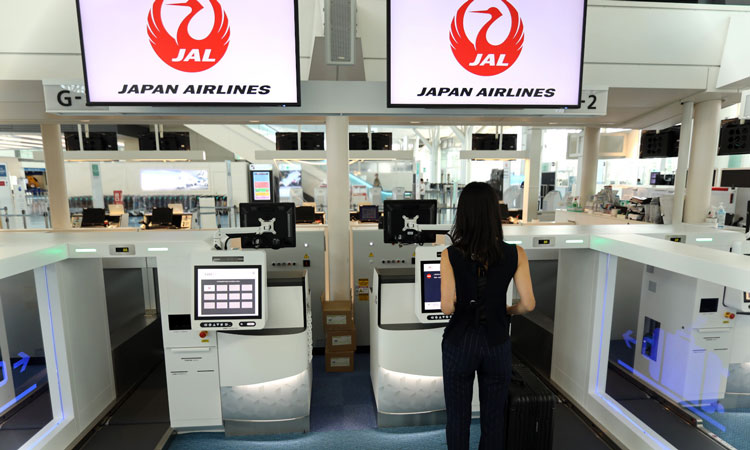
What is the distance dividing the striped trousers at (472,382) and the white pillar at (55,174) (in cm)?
805

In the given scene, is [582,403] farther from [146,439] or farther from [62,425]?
[62,425]

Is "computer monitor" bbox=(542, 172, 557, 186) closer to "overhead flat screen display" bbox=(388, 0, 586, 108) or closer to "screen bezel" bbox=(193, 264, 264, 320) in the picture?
"overhead flat screen display" bbox=(388, 0, 586, 108)

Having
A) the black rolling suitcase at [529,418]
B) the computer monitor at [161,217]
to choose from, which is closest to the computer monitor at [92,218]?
the computer monitor at [161,217]

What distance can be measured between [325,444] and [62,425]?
79.0 inches

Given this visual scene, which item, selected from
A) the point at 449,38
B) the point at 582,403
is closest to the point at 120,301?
the point at 449,38

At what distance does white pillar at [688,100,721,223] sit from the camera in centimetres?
Result: 545

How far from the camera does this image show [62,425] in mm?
3010

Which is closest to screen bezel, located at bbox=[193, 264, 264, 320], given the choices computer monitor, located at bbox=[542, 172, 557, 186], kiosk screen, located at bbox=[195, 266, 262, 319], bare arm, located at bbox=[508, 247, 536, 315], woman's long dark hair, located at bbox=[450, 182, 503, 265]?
kiosk screen, located at bbox=[195, 266, 262, 319]

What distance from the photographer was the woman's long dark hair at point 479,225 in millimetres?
2107

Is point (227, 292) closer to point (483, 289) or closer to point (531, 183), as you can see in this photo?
point (483, 289)

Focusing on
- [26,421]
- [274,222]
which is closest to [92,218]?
[26,421]

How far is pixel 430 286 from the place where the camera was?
3.15 m

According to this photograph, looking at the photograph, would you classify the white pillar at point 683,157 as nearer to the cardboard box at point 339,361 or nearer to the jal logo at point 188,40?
the cardboard box at point 339,361

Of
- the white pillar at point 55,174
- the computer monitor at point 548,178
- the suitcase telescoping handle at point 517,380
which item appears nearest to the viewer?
the suitcase telescoping handle at point 517,380
